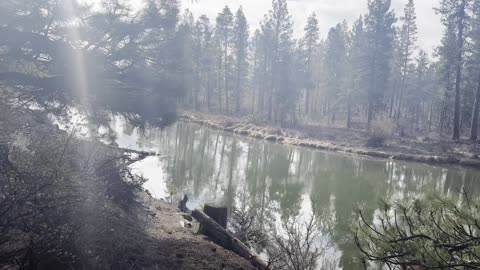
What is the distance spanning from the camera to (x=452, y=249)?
2969 millimetres

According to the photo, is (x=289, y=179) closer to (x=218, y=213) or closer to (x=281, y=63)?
(x=218, y=213)

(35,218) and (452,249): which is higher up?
(452,249)

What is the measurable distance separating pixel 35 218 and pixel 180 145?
76.3ft

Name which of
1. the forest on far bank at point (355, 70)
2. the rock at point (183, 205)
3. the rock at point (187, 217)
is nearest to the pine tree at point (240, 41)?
the forest on far bank at point (355, 70)

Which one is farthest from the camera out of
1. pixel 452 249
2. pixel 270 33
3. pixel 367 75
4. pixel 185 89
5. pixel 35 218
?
pixel 270 33

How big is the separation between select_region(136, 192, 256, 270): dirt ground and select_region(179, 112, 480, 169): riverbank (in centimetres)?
1829

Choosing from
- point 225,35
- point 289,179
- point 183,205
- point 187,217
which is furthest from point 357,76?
point 187,217

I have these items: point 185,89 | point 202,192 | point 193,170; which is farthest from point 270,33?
point 185,89

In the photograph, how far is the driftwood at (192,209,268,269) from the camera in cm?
777

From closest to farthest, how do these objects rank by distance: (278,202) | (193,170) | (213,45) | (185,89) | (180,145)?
(185,89) < (278,202) < (193,170) < (180,145) < (213,45)

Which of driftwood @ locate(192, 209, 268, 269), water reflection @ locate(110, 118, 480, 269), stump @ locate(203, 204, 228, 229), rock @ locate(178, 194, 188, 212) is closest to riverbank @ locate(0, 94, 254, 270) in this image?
driftwood @ locate(192, 209, 268, 269)

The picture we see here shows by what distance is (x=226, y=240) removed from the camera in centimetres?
845

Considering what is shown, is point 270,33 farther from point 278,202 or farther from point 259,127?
point 278,202

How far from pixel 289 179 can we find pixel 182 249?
1224 cm
